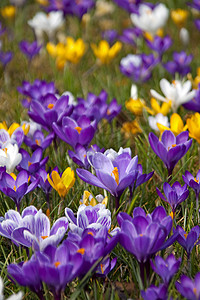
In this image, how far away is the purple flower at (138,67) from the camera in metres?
3.00

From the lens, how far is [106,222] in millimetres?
1243

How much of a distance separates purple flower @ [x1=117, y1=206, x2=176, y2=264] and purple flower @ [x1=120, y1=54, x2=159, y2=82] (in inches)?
76.5

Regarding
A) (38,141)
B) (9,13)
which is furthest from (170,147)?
(9,13)

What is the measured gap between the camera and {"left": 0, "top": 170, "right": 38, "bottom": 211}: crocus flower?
4.69 ft

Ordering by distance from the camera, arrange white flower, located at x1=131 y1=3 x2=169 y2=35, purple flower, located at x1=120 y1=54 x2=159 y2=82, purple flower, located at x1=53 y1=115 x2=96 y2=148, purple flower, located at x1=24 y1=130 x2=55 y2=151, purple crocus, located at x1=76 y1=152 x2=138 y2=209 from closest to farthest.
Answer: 1. purple crocus, located at x1=76 y1=152 x2=138 y2=209
2. purple flower, located at x1=53 y1=115 x2=96 y2=148
3. purple flower, located at x1=24 y1=130 x2=55 y2=151
4. purple flower, located at x1=120 y1=54 x2=159 y2=82
5. white flower, located at x1=131 y1=3 x2=169 y2=35

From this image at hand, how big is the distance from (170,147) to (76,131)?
35 centimetres

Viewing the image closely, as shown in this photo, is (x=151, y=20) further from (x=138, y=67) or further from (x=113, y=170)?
(x=113, y=170)

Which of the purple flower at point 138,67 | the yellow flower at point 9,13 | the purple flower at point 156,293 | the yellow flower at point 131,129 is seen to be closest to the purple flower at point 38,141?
the yellow flower at point 131,129

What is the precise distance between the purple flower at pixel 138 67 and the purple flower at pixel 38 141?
4.19 ft

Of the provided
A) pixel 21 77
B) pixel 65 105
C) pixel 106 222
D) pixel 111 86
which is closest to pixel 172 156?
pixel 106 222

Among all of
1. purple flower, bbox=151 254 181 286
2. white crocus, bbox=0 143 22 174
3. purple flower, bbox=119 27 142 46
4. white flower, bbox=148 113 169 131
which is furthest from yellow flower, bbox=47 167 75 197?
purple flower, bbox=119 27 142 46

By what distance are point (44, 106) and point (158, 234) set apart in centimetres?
104

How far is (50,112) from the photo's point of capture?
1863 millimetres

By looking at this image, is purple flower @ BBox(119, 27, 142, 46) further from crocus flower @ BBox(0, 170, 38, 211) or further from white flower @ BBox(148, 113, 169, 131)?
crocus flower @ BBox(0, 170, 38, 211)
